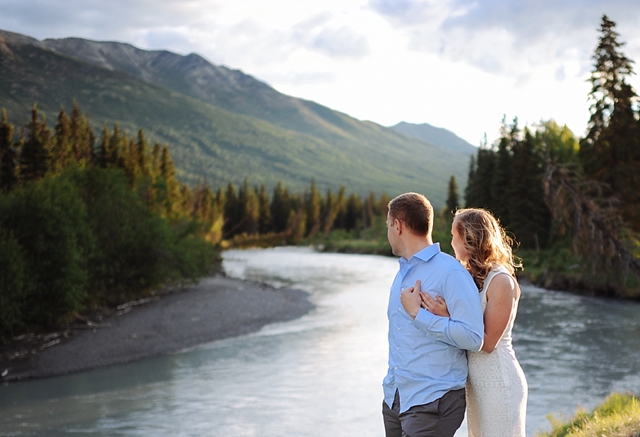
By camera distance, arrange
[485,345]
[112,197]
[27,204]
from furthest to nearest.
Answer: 1. [112,197]
2. [27,204]
3. [485,345]

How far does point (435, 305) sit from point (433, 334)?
0.16 metres

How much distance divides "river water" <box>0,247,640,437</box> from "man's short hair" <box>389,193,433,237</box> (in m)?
9.08

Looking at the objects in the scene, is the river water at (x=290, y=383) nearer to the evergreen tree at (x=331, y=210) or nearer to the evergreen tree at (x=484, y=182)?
the evergreen tree at (x=484, y=182)

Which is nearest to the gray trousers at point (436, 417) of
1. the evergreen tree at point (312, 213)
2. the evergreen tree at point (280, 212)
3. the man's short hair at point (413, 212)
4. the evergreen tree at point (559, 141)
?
the man's short hair at point (413, 212)

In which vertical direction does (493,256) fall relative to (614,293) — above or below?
above

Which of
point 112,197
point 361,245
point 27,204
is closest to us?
point 27,204

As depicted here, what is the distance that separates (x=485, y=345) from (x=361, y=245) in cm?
8228

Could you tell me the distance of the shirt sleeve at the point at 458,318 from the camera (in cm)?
353

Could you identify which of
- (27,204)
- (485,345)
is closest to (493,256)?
(485,345)

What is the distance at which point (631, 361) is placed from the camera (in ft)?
60.3

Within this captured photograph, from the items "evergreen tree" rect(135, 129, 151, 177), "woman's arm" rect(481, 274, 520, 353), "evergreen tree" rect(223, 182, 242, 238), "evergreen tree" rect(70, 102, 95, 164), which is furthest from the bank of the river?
"evergreen tree" rect(223, 182, 242, 238)

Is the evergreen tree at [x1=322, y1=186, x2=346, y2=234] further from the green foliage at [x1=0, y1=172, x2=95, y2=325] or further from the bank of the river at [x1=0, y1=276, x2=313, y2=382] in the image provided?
the green foliage at [x1=0, y1=172, x2=95, y2=325]

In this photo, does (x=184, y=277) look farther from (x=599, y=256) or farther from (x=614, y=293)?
(x=599, y=256)

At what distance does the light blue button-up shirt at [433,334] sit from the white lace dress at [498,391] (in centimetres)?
10
